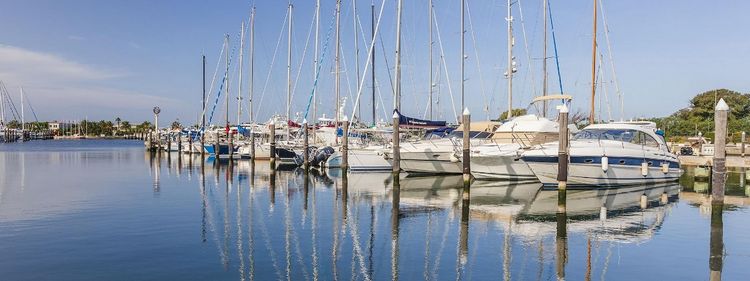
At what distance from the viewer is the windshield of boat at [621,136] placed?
84.2ft

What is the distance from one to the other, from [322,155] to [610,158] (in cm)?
1961

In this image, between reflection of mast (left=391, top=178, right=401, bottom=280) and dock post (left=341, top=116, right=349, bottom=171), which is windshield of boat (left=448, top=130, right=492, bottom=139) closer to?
dock post (left=341, top=116, right=349, bottom=171)

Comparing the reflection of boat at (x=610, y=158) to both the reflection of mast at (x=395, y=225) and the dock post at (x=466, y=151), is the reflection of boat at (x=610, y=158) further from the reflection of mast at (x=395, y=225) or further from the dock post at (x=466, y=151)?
the reflection of mast at (x=395, y=225)

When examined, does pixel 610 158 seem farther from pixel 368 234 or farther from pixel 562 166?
pixel 368 234

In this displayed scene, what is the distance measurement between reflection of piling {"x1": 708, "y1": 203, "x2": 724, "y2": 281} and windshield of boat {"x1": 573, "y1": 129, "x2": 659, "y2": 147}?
8520mm

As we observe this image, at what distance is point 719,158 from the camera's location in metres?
16.8

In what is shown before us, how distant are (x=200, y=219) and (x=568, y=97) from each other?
21321 millimetres

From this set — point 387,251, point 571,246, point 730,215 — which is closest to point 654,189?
point 730,215

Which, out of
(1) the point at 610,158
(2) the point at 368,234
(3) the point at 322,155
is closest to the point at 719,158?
(1) the point at 610,158

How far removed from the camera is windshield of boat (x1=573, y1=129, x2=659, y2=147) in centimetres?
2567

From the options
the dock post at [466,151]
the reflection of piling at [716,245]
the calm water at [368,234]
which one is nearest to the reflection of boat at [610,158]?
the calm water at [368,234]

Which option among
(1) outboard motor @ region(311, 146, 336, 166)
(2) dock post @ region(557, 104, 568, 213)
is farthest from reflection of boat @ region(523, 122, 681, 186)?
(1) outboard motor @ region(311, 146, 336, 166)

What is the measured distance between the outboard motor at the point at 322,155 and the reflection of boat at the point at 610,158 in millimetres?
17117

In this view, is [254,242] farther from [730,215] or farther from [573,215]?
[730,215]
